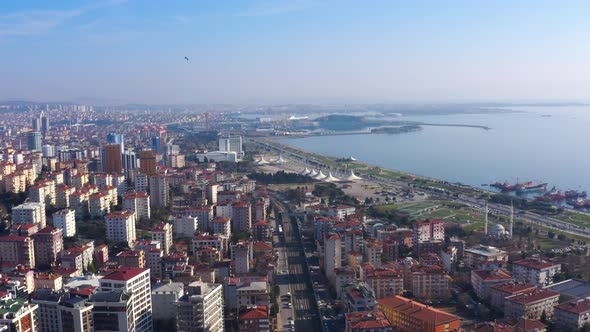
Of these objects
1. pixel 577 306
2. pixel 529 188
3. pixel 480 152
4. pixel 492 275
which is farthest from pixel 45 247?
pixel 480 152

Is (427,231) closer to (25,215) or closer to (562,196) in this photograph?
(25,215)

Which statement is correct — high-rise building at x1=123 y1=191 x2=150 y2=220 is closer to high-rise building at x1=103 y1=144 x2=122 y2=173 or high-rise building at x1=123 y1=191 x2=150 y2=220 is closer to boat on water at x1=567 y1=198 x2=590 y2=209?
high-rise building at x1=103 y1=144 x2=122 y2=173

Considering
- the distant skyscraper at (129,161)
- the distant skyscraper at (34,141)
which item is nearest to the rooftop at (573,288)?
the distant skyscraper at (129,161)

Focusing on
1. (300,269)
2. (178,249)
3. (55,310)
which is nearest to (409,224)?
(300,269)

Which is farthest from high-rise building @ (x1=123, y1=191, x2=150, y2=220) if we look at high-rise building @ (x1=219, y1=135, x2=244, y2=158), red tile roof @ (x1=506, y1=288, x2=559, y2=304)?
high-rise building @ (x1=219, y1=135, x2=244, y2=158)

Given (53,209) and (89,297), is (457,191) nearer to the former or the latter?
(53,209)

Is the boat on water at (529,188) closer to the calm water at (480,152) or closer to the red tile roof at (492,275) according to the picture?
the calm water at (480,152)
